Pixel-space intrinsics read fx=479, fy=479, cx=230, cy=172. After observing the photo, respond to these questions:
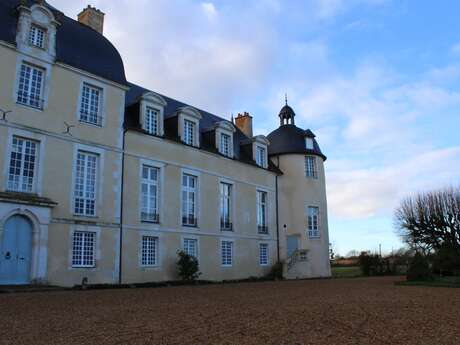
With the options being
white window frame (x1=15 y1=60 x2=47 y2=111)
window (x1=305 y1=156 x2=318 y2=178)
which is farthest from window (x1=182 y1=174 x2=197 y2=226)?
window (x1=305 y1=156 x2=318 y2=178)

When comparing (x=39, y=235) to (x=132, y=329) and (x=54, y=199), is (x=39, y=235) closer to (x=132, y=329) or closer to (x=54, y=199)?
(x=54, y=199)

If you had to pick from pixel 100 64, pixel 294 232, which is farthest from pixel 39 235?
pixel 294 232

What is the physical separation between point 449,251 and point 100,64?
53.1 ft

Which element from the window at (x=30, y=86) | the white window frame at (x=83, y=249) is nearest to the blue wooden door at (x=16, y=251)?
the white window frame at (x=83, y=249)

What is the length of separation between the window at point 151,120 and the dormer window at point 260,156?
7328 millimetres

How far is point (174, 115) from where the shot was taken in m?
21.0

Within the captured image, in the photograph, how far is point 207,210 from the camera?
2112 cm

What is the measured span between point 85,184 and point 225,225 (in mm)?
7834

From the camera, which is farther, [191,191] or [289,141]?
[289,141]

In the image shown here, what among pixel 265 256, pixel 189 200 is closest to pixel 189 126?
pixel 189 200

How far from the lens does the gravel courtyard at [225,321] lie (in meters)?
5.91

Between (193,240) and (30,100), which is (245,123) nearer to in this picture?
(193,240)

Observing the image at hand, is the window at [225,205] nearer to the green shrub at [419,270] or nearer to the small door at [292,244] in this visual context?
the small door at [292,244]

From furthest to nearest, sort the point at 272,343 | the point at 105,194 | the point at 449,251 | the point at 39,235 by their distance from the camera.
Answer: the point at 449,251 < the point at 105,194 < the point at 39,235 < the point at 272,343
